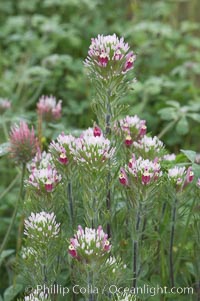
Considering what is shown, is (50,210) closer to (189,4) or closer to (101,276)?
(101,276)

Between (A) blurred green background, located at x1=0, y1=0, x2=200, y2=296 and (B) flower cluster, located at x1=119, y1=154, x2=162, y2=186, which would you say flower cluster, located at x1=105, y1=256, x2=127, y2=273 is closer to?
(B) flower cluster, located at x1=119, y1=154, x2=162, y2=186

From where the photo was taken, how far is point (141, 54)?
3.75 m

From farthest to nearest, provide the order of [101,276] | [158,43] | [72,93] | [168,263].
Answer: [158,43], [72,93], [168,263], [101,276]

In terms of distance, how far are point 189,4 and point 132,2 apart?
43 cm

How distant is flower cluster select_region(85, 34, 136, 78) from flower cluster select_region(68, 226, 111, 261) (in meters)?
0.44

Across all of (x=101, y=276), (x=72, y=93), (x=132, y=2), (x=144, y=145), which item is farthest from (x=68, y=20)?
(x=101, y=276)

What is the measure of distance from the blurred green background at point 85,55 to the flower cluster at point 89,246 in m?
1.36

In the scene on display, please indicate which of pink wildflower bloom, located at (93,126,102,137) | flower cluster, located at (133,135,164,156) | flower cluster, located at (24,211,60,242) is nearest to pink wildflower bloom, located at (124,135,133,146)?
flower cluster, located at (133,135,164,156)

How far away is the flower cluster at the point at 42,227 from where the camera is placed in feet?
4.88

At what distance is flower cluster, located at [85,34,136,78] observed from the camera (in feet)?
5.09

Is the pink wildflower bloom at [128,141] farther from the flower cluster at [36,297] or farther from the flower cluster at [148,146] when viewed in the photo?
the flower cluster at [36,297]

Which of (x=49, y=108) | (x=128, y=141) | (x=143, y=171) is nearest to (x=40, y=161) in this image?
(x=128, y=141)

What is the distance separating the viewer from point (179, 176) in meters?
1.62

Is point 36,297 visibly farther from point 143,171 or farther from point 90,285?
point 143,171
